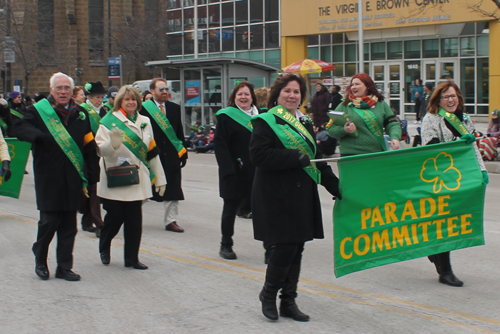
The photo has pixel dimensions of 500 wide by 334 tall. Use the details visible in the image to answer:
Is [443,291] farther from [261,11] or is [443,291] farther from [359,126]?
[261,11]

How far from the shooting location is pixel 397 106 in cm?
3002

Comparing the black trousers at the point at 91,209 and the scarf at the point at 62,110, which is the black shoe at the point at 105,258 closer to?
the scarf at the point at 62,110

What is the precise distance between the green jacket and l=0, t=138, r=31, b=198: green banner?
18.8 ft

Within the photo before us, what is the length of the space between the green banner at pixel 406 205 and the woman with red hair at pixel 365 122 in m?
0.87

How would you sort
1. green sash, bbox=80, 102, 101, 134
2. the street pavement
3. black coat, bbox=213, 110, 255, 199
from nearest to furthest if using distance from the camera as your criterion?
the street pavement
black coat, bbox=213, 110, 255, 199
green sash, bbox=80, 102, 101, 134

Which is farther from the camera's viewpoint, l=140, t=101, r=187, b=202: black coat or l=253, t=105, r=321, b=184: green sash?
l=140, t=101, r=187, b=202: black coat

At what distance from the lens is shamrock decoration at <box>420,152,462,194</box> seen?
5.81 metres

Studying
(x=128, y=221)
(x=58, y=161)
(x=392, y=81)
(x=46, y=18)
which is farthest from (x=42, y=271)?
(x=46, y=18)

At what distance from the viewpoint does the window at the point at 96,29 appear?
55.1 metres

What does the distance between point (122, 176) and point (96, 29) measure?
5164cm

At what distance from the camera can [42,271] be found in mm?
6445

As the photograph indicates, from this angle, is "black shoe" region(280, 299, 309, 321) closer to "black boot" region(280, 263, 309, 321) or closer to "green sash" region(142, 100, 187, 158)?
"black boot" region(280, 263, 309, 321)

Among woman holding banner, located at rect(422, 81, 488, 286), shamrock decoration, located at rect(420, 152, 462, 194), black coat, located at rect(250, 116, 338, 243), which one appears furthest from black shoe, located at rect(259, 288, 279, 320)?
woman holding banner, located at rect(422, 81, 488, 286)

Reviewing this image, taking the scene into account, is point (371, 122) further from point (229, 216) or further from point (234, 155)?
point (229, 216)
